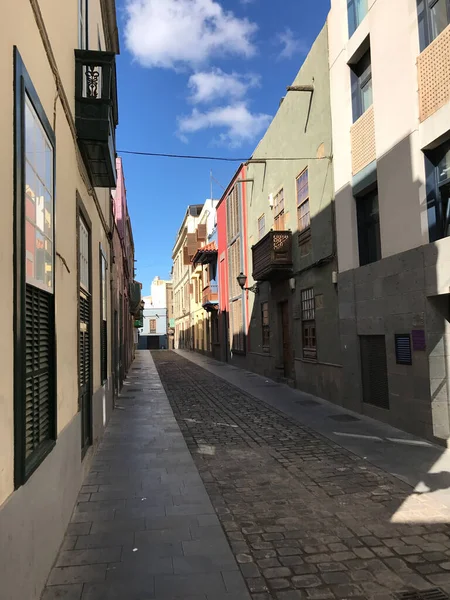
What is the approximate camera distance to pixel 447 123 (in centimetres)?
674

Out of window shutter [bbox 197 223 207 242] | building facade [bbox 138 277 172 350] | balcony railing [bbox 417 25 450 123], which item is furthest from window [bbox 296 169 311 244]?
building facade [bbox 138 277 172 350]

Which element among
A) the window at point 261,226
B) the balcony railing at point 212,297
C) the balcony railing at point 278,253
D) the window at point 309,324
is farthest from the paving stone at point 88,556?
the balcony railing at point 212,297

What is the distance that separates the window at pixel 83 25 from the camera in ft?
19.6

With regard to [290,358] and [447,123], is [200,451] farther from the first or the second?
[290,358]

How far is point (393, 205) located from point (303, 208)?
5.09 meters

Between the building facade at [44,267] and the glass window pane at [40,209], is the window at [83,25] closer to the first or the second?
the building facade at [44,267]

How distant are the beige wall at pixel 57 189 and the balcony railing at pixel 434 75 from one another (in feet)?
16.7

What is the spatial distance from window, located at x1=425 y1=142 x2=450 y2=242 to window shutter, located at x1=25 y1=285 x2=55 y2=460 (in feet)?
19.4

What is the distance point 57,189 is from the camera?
14.1 feet

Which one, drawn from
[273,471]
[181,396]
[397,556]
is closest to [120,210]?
[181,396]

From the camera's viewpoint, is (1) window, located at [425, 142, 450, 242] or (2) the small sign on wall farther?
(2) the small sign on wall

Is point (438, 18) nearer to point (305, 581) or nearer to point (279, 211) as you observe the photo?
point (305, 581)

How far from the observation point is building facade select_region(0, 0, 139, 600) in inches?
102

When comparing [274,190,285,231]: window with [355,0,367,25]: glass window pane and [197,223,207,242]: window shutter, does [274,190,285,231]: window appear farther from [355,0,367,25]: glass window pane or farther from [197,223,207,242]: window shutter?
[197,223,207,242]: window shutter
